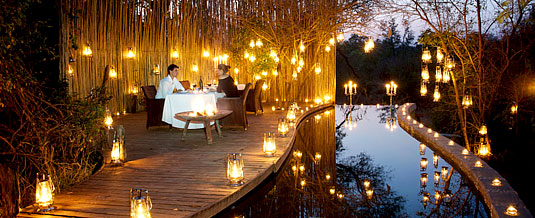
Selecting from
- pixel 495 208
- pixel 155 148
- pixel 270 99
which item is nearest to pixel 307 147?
pixel 155 148

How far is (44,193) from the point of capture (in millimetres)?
3135

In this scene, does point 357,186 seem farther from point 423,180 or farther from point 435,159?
point 435,159

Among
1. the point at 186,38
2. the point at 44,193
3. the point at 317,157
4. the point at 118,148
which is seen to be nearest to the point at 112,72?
the point at 186,38

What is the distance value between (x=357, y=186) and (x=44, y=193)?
2898 millimetres

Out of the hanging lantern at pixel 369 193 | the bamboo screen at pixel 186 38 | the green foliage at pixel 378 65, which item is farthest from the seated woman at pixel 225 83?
the green foliage at pixel 378 65

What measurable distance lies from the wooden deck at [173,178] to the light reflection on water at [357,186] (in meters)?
0.23

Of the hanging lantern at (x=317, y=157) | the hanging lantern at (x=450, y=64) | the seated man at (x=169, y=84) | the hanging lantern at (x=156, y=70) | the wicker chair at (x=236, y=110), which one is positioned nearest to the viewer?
the hanging lantern at (x=317, y=157)

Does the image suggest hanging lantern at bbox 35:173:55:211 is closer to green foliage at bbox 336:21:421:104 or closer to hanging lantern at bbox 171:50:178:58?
hanging lantern at bbox 171:50:178:58

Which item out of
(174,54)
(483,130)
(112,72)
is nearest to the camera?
(483,130)

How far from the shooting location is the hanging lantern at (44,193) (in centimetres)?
313

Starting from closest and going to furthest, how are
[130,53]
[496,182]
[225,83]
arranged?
[496,182]
[225,83]
[130,53]

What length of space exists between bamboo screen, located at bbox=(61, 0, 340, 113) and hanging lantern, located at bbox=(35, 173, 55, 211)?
4.32 metres

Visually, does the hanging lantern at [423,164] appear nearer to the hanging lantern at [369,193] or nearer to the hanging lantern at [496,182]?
the hanging lantern at [369,193]

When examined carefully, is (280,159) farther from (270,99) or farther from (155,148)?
(270,99)
